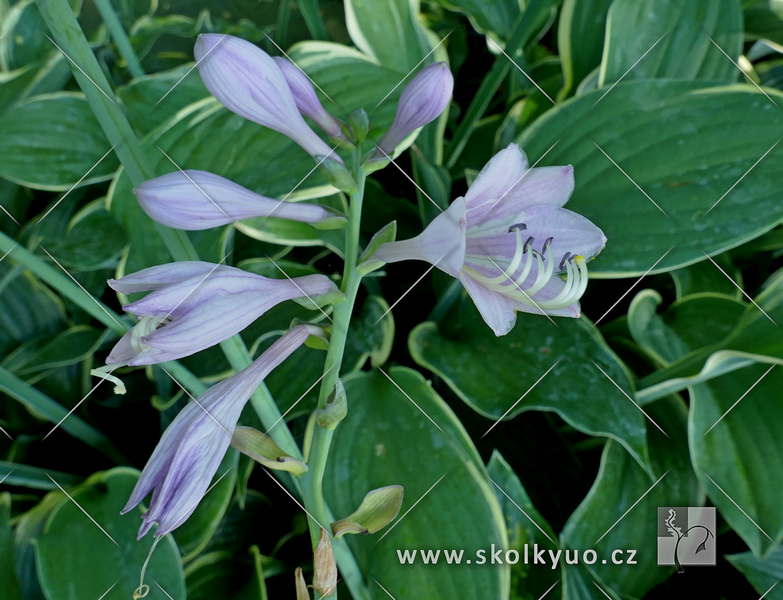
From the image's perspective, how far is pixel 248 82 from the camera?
0.67ft

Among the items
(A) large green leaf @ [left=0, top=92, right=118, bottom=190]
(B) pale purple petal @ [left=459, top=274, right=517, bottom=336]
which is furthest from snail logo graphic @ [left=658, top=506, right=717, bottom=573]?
(A) large green leaf @ [left=0, top=92, right=118, bottom=190]

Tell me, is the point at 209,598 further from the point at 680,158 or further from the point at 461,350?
the point at 680,158

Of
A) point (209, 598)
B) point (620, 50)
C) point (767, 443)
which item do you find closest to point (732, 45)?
point (620, 50)

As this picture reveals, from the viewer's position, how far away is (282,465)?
0.21m

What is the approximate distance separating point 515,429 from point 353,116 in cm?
27

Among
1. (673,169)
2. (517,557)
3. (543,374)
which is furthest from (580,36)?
(517,557)

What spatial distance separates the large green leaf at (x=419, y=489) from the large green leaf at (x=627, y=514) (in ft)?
0.22

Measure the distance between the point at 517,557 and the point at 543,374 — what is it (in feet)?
0.36

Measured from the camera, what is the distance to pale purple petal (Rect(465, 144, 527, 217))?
20 centimetres

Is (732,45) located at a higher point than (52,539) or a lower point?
higher

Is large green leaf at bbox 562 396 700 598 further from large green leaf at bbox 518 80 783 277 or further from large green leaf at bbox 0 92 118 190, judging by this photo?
large green leaf at bbox 0 92 118 190

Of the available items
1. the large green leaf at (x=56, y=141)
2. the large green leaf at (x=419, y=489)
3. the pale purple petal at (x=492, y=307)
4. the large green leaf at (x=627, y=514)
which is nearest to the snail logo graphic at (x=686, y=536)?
the large green leaf at (x=627, y=514)

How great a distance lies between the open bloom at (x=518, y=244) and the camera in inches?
7.9

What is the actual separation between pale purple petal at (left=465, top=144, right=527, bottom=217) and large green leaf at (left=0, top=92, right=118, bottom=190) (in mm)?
317
